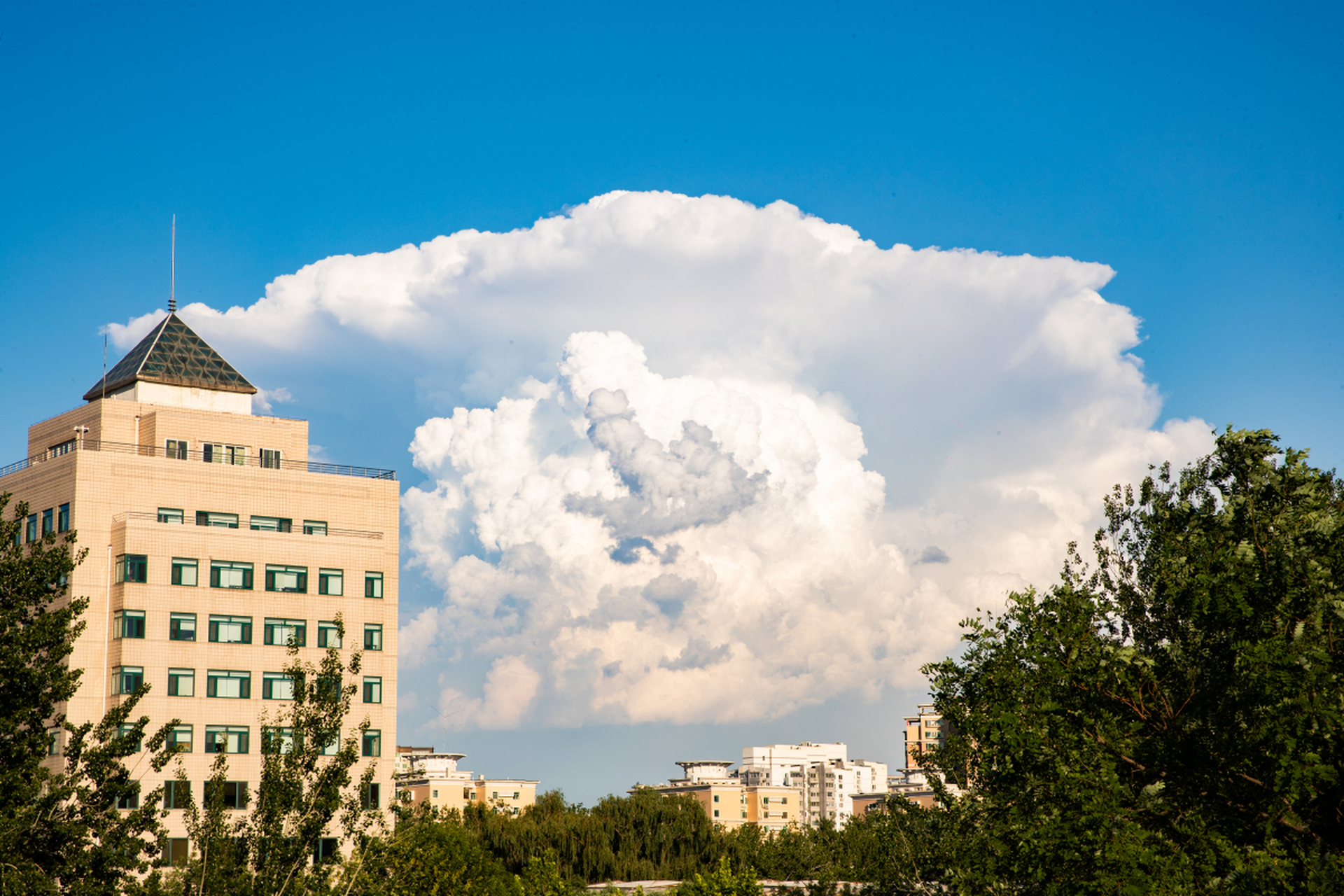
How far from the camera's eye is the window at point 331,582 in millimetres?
78812

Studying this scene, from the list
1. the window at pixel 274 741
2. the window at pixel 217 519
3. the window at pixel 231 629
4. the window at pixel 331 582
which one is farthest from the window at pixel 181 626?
the window at pixel 274 741

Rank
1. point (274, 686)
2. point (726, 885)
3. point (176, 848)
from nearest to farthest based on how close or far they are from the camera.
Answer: point (726, 885) → point (176, 848) → point (274, 686)

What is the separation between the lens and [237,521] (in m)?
79.1

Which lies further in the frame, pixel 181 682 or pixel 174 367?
pixel 174 367

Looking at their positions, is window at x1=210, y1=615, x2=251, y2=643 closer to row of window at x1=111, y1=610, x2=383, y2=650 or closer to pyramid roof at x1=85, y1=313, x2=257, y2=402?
row of window at x1=111, y1=610, x2=383, y2=650

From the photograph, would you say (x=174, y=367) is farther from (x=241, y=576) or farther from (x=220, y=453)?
(x=241, y=576)

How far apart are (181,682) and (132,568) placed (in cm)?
695

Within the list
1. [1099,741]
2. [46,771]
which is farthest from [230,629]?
[1099,741]

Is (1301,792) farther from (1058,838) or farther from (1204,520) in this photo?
(1204,520)

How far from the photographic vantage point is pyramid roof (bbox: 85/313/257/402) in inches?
3287

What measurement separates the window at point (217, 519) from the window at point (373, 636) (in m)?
9.81

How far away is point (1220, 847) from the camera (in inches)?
709

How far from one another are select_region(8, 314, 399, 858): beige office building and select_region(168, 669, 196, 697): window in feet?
0.29

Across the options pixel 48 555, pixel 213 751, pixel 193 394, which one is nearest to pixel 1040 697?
pixel 48 555
